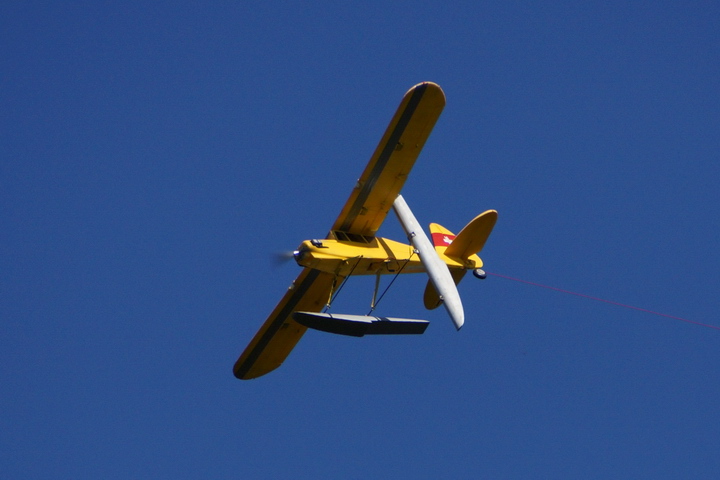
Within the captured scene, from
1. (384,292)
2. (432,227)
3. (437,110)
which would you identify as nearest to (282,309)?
(384,292)

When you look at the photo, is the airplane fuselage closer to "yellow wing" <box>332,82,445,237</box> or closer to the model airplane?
the model airplane

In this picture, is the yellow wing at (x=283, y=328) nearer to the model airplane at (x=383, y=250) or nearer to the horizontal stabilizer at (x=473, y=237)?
the model airplane at (x=383, y=250)

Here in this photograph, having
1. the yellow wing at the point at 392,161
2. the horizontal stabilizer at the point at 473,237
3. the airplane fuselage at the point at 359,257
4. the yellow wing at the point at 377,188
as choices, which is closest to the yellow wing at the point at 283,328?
the yellow wing at the point at 377,188

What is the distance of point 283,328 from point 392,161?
634cm

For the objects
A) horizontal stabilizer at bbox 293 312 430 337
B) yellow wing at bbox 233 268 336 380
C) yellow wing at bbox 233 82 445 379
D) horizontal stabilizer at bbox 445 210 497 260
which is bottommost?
Result: horizontal stabilizer at bbox 293 312 430 337

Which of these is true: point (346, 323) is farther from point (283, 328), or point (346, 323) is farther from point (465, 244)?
point (465, 244)

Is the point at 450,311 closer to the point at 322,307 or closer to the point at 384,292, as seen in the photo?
the point at 384,292

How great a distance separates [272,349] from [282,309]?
1.66 meters

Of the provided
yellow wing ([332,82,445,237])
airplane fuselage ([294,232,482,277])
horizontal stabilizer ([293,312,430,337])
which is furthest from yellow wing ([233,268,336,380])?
horizontal stabilizer ([293,312,430,337])

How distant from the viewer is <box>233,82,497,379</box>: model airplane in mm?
18953

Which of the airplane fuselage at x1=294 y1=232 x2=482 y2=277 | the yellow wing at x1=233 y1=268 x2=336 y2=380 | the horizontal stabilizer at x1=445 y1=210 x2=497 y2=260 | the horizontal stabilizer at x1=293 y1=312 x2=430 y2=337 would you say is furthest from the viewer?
the horizontal stabilizer at x1=445 y1=210 x2=497 y2=260

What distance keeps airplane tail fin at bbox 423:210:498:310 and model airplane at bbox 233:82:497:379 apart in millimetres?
27

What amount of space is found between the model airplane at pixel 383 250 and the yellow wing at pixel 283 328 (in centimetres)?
3

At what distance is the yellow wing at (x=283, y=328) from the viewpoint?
22.0 meters
